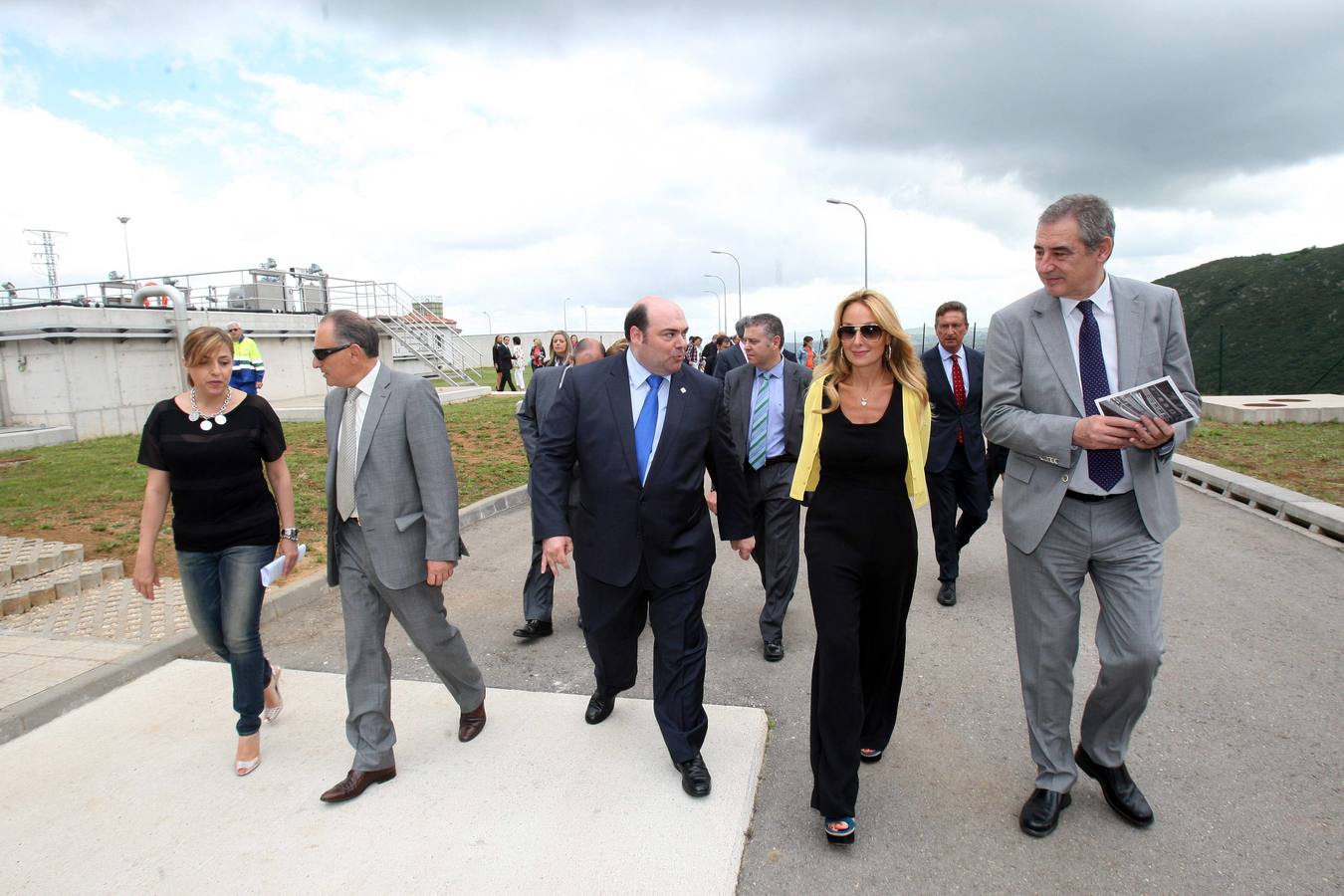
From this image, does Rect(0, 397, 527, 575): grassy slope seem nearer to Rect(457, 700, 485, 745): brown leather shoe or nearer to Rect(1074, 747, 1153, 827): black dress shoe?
Rect(457, 700, 485, 745): brown leather shoe

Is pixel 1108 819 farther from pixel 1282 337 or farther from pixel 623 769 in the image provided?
pixel 1282 337

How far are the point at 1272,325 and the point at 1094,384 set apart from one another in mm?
28891

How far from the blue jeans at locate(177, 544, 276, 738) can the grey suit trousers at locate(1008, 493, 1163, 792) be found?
322 centimetres

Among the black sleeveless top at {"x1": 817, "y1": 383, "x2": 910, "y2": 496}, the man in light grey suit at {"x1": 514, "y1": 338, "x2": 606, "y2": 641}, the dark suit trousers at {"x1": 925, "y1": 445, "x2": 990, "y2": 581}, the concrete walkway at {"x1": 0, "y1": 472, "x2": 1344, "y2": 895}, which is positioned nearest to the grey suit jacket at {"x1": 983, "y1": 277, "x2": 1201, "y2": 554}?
the black sleeveless top at {"x1": 817, "y1": 383, "x2": 910, "y2": 496}

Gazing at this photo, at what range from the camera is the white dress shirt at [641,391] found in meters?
3.47

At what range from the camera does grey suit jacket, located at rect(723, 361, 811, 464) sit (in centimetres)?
507

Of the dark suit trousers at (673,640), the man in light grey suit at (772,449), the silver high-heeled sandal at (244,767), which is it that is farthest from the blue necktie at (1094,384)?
the silver high-heeled sandal at (244,767)

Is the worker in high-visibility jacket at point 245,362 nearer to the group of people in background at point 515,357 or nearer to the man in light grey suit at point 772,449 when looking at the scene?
the group of people in background at point 515,357

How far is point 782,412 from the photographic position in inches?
202

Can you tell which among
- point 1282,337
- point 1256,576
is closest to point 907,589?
point 1256,576

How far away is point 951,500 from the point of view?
5.90m

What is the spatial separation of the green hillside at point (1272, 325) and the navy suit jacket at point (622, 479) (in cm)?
2614

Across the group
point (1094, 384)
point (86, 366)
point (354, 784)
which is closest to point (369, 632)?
point (354, 784)

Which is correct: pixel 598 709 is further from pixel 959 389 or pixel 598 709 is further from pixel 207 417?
pixel 959 389
